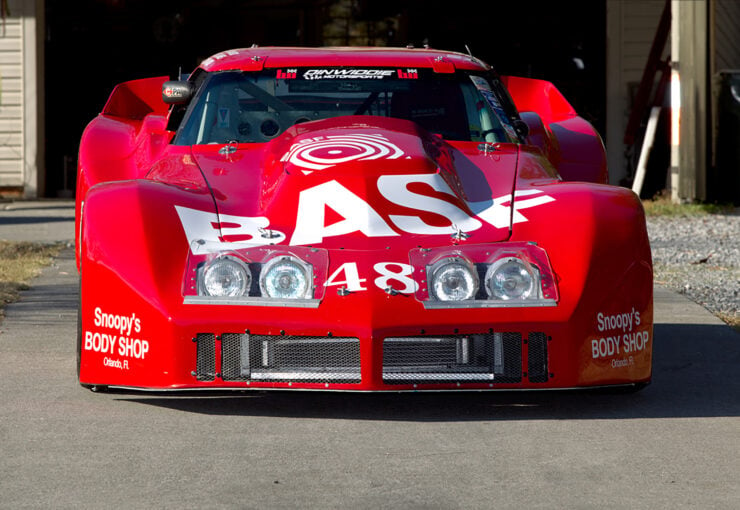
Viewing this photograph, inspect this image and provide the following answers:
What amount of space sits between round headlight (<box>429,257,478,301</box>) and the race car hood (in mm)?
217

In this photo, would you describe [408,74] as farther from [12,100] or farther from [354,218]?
[12,100]

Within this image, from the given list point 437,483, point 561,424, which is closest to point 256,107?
point 561,424

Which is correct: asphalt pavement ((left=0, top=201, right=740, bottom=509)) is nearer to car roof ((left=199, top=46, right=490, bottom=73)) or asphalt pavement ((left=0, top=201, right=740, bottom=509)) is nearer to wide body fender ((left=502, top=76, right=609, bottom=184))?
wide body fender ((left=502, top=76, right=609, bottom=184))

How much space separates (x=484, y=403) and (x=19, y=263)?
4.95 metres

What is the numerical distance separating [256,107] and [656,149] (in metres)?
9.39

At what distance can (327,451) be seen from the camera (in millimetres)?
4105

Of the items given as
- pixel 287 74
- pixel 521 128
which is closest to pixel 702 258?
pixel 521 128

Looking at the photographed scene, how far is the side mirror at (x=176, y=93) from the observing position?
20.4 feet

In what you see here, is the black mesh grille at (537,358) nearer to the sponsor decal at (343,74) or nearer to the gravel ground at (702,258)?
the sponsor decal at (343,74)

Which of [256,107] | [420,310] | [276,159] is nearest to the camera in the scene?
[420,310]

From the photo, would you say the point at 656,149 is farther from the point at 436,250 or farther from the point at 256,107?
the point at 436,250

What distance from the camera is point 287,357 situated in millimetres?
4438

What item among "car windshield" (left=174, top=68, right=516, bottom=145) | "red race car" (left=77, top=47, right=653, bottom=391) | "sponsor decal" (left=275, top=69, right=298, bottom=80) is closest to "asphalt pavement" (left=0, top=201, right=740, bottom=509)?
"red race car" (left=77, top=47, right=653, bottom=391)

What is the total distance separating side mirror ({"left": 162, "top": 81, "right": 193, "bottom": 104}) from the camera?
20.4 feet
